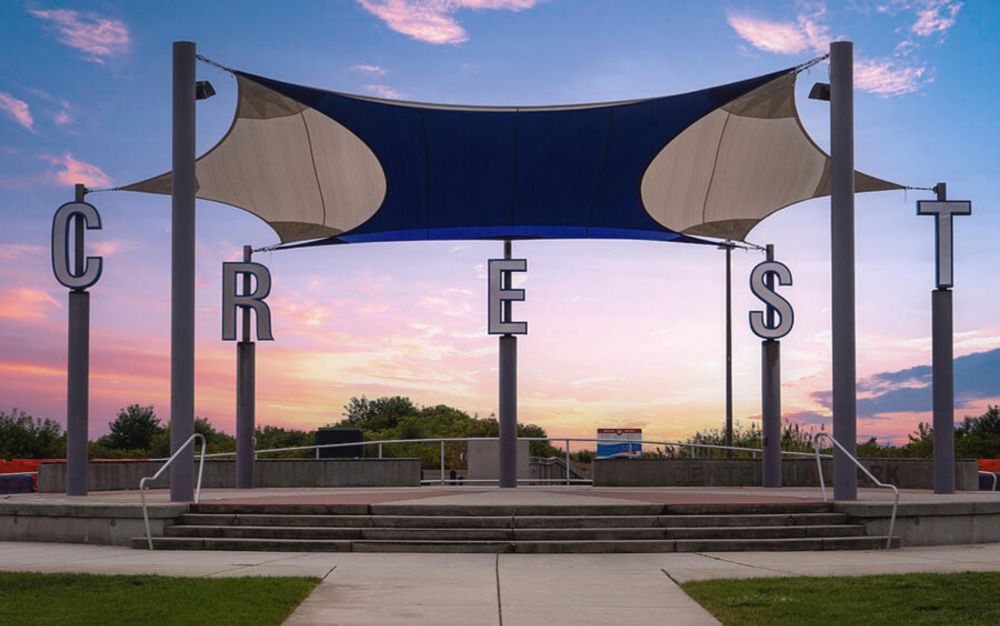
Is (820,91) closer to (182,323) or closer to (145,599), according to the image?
(182,323)

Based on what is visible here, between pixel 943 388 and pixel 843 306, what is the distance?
3.92 meters

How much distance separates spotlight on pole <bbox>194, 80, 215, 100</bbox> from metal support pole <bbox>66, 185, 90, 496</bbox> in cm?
353

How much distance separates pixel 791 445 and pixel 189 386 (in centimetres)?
1976

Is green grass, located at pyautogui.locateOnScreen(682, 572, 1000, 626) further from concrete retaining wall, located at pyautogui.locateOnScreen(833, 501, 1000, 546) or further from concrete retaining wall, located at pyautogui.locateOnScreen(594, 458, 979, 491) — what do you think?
concrete retaining wall, located at pyautogui.locateOnScreen(594, 458, 979, 491)

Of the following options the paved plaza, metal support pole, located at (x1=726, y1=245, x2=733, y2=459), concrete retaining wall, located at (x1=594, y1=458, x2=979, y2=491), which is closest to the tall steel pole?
metal support pole, located at (x1=726, y1=245, x2=733, y2=459)

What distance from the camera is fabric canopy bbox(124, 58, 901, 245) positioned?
21.6 m

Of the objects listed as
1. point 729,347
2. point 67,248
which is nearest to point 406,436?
point 729,347

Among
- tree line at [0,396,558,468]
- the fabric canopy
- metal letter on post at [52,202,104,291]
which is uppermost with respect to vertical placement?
the fabric canopy

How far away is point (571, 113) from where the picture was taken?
21797mm

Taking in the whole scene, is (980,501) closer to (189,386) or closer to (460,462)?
(189,386)

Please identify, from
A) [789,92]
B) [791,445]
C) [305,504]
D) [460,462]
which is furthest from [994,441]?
[305,504]

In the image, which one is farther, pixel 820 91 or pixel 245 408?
pixel 245 408

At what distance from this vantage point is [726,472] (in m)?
24.2

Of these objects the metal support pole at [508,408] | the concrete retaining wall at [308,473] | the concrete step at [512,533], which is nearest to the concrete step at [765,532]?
the concrete step at [512,533]
